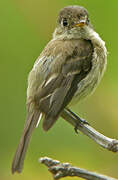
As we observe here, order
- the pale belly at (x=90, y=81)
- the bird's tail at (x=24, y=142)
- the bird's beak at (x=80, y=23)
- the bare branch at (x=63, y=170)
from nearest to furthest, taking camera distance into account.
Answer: the bare branch at (x=63, y=170) → the bird's tail at (x=24, y=142) → the pale belly at (x=90, y=81) → the bird's beak at (x=80, y=23)

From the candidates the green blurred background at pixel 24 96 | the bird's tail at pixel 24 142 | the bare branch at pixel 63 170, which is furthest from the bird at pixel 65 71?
the bare branch at pixel 63 170

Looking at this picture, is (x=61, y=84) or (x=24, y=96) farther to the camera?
(x=24, y=96)

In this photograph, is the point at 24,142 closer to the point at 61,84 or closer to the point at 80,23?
the point at 61,84

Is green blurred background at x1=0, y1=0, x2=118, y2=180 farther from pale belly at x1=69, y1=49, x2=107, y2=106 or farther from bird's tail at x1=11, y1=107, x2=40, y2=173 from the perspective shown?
bird's tail at x1=11, y1=107, x2=40, y2=173

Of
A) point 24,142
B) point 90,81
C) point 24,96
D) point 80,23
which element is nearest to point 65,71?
point 90,81

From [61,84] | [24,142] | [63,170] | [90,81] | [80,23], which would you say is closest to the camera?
[63,170]

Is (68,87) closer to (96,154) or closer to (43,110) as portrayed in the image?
(43,110)

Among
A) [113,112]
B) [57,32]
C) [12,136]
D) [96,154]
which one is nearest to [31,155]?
[12,136]

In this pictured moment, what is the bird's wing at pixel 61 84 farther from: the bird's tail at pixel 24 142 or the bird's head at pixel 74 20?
the bird's head at pixel 74 20

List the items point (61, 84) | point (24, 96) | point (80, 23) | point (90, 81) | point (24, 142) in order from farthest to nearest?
1. point (24, 96)
2. point (80, 23)
3. point (90, 81)
4. point (61, 84)
5. point (24, 142)
